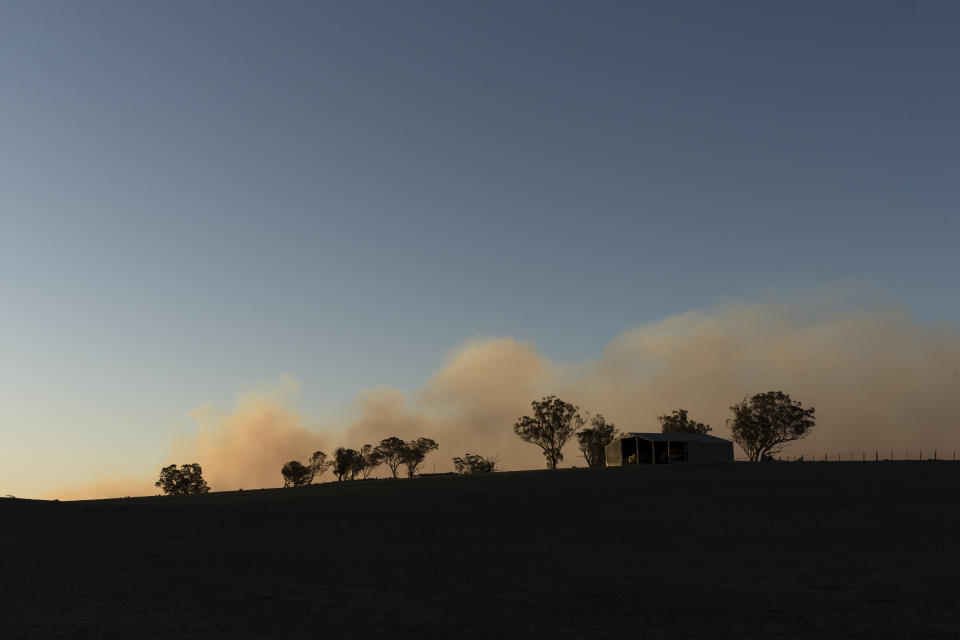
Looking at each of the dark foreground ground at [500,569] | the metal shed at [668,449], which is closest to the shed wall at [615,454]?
the metal shed at [668,449]

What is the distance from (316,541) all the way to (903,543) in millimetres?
20995

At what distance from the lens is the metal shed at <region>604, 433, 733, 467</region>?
322 feet

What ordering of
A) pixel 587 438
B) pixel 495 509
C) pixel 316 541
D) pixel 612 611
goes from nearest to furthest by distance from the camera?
pixel 612 611
pixel 316 541
pixel 495 509
pixel 587 438

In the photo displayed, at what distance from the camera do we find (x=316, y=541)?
31.6 metres

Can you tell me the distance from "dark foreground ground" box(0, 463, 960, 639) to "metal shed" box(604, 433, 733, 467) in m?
50.1

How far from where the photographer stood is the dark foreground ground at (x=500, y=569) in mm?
16156

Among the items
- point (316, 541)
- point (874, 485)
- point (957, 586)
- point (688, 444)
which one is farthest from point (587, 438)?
point (957, 586)

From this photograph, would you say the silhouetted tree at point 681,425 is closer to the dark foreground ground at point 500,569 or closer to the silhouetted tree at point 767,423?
the silhouetted tree at point 767,423

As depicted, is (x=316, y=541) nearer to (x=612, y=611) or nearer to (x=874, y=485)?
(x=612, y=611)

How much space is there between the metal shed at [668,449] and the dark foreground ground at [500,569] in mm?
50102

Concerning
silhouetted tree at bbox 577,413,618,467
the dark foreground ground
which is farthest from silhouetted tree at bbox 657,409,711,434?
the dark foreground ground

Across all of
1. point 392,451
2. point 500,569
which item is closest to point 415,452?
point 392,451

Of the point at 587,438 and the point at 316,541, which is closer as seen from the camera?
the point at 316,541

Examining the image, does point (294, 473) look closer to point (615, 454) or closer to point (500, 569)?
point (615, 454)
